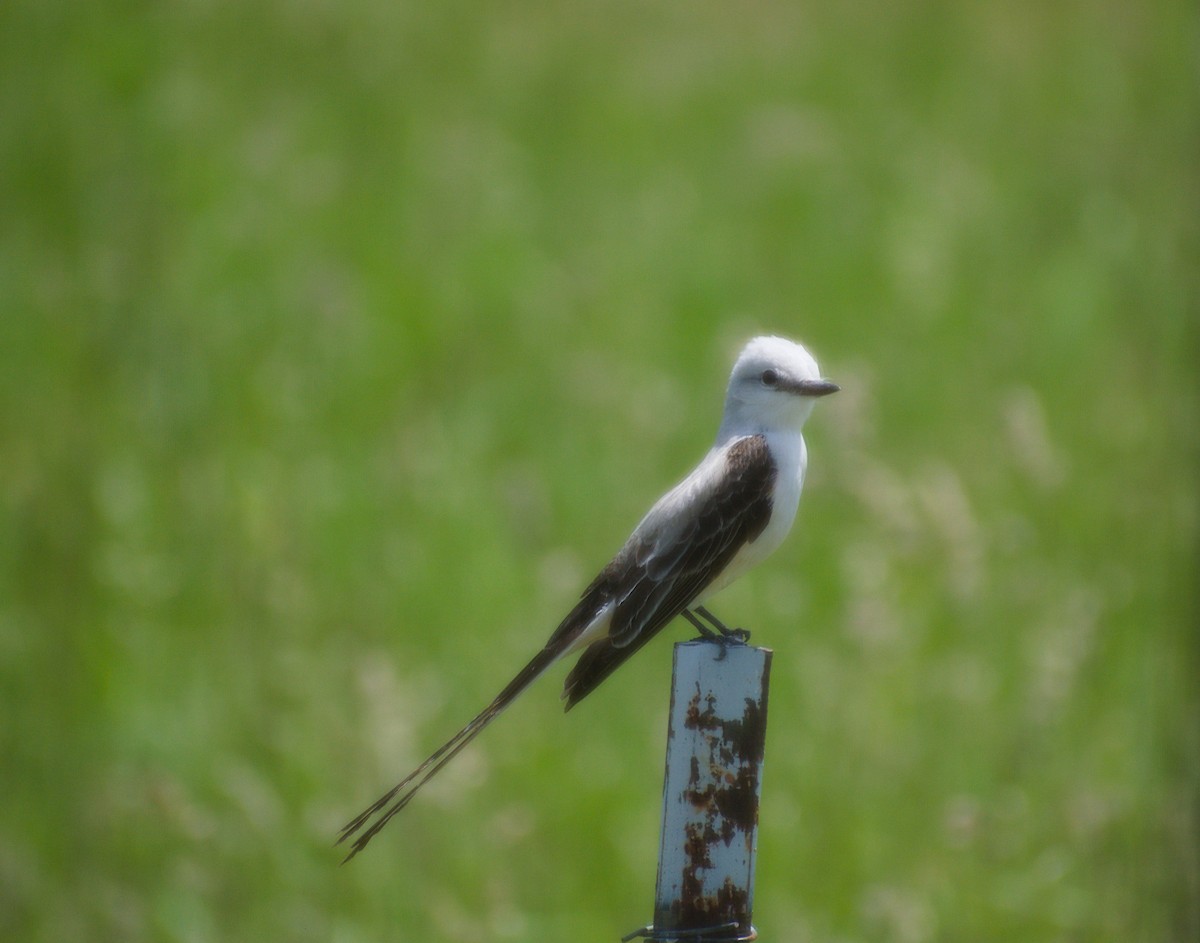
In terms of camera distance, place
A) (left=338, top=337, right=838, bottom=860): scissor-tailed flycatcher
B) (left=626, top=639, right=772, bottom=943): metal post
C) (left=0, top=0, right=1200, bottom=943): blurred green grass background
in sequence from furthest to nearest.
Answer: (left=0, top=0, right=1200, bottom=943): blurred green grass background
(left=338, top=337, right=838, bottom=860): scissor-tailed flycatcher
(left=626, top=639, right=772, bottom=943): metal post

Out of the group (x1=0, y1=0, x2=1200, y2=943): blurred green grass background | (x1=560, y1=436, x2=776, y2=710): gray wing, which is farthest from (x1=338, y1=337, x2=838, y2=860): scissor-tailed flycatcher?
(x1=0, y1=0, x2=1200, y2=943): blurred green grass background

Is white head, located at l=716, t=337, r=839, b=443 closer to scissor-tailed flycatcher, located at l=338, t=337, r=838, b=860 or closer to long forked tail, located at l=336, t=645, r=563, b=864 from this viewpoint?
scissor-tailed flycatcher, located at l=338, t=337, r=838, b=860

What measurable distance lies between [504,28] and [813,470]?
912cm

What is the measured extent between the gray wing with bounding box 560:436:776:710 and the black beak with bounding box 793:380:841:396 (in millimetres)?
209

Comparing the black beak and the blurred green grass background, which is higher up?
the blurred green grass background

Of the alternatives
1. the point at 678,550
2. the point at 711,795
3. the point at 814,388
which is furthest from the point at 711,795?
the point at 814,388

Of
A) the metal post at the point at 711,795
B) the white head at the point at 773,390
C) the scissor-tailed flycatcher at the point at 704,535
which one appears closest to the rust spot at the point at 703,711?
the metal post at the point at 711,795

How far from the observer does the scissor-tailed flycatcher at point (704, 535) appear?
3.29m

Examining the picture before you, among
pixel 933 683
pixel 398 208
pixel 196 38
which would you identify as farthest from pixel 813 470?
pixel 196 38

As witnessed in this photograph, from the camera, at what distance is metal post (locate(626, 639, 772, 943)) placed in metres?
2.84

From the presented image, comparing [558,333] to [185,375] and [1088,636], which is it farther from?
[1088,636]

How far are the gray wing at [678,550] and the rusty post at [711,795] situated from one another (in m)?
0.43

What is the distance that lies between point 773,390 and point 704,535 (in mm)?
422

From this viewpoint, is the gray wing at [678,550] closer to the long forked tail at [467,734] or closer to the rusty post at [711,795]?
the long forked tail at [467,734]
